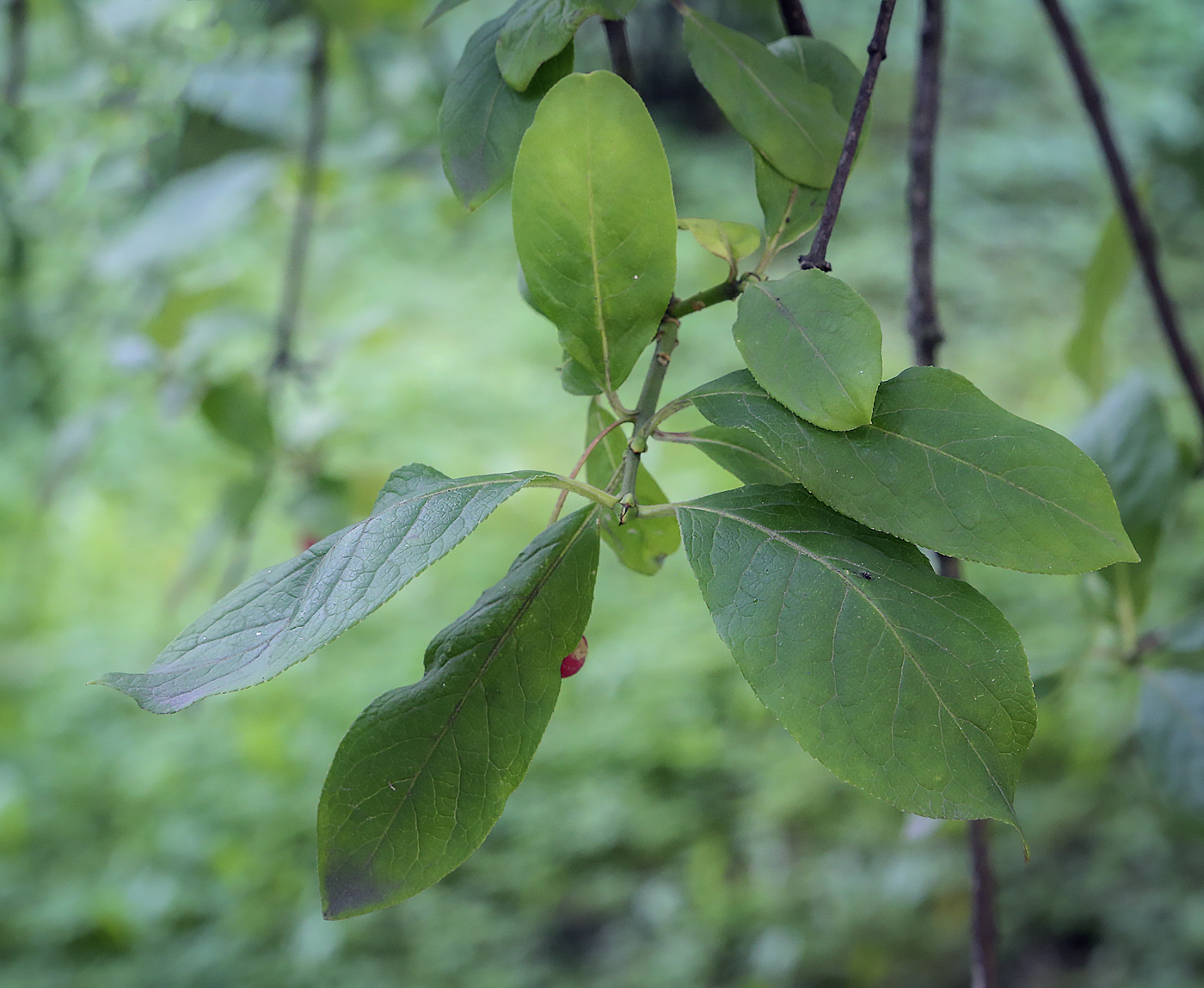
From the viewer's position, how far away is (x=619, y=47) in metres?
0.50

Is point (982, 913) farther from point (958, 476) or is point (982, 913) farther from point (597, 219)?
point (597, 219)

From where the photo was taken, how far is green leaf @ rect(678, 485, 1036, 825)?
34 centimetres

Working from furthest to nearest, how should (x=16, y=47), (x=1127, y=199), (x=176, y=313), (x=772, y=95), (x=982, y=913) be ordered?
(x=176, y=313) < (x=16, y=47) < (x=1127, y=199) < (x=982, y=913) < (x=772, y=95)

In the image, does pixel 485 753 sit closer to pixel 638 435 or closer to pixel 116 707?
pixel 638 435

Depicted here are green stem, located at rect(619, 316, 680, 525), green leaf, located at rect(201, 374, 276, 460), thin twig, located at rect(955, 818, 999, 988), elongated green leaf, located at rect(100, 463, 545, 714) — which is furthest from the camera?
green leaf, located at rect(201, 374, 276, 460)

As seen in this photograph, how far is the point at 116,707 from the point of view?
2146 mm

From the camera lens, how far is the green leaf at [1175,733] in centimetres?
79

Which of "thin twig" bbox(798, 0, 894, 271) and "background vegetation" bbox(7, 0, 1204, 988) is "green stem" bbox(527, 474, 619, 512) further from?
"background vegetation" bbox(7, 0, 1204, 988)

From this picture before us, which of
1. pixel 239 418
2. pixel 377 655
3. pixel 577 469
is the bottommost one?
pixel 377 655

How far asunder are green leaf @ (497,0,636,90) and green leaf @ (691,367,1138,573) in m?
0.17

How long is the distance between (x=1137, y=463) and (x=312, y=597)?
0.75 m

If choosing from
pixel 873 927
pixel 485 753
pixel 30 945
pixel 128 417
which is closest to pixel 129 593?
pixel 128 417

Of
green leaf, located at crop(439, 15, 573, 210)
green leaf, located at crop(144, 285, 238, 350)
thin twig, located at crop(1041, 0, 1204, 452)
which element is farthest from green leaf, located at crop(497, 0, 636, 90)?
green leaf, located at crop(144, 285, 238, 350)

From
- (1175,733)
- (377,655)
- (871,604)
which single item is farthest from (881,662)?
(377,655)
